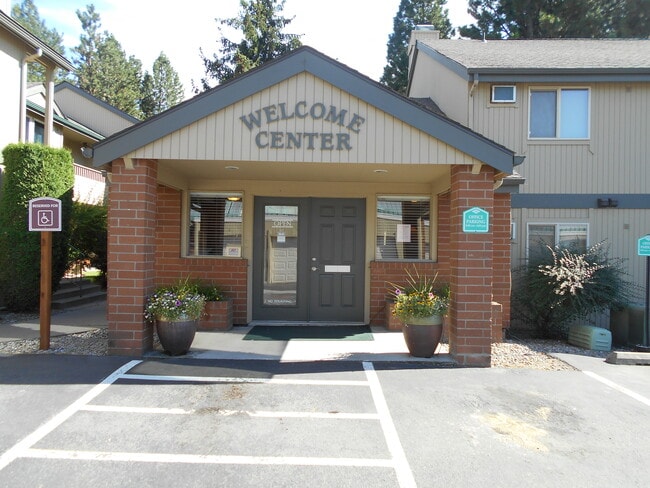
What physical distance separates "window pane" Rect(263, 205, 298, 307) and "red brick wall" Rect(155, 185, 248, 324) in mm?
515

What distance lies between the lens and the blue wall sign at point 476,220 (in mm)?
6441

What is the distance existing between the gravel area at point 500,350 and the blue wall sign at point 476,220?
6.07 ft

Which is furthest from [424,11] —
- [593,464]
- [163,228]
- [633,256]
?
[593,464]

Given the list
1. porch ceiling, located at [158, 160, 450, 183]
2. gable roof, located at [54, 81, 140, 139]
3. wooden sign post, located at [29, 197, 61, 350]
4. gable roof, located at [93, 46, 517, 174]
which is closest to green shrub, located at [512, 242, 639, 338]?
porch ceiling, located at [158, 160, 450, 183]

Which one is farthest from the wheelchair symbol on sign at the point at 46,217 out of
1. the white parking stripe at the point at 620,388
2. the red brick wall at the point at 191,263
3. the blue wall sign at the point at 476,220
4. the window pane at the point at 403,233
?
the white parking stripe at the point at 620,388

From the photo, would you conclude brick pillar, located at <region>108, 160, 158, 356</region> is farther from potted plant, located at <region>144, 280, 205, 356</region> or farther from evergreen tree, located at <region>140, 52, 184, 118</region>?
evergreen tree, located at <region>140, 52, 184, 118</region>

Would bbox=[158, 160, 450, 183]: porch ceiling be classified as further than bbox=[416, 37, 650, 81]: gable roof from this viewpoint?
No

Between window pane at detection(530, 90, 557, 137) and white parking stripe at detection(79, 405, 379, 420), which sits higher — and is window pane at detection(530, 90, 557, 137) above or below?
above

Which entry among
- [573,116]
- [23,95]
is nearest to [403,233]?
[573,116]

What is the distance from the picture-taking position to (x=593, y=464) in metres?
3.82

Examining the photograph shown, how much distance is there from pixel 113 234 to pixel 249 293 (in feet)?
10.6

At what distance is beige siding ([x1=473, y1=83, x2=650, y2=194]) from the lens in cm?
1010

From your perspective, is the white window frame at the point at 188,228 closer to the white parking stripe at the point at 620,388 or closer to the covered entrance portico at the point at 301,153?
the covered entrance portico at the point at 301,153

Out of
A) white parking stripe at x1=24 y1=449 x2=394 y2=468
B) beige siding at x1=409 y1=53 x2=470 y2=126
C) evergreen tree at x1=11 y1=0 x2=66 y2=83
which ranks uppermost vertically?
evergreen tree at x1=11 y1=0 x2=66 y2=83
